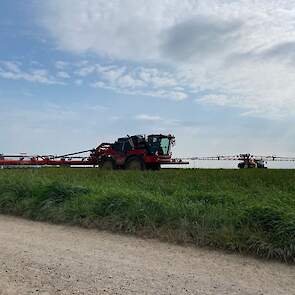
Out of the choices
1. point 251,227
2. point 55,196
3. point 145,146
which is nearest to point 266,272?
point 251,227

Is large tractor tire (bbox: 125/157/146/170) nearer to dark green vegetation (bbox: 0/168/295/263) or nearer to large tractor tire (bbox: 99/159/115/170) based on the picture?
large tractor tire (bbox: 99/159/115/170)

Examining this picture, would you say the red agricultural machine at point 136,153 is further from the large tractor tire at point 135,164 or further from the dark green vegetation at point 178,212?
the dark green vegetation at point 178,212

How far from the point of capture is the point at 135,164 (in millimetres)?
28047

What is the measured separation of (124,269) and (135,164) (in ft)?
71.8

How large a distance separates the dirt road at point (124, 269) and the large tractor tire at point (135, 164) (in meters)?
19.5

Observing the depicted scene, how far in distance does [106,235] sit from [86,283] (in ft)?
9.13

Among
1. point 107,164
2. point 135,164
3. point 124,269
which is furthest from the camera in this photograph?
point 107,164

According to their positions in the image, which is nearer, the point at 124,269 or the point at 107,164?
the point at 124,269

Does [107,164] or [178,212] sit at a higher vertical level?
[107,164]

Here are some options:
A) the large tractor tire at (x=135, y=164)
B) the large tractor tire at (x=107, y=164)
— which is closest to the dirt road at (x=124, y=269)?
the large tractor tire at (x=135, y=164)

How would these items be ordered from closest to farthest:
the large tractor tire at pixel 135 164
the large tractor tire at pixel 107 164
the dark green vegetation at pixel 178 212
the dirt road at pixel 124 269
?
the dirt road at pixel 124 269 < the dark green vegetation at pixel 178 212 < the large tractor tire at pixel 135 164 < the large tractor tire at pixel 107 164

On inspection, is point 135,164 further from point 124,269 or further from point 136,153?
point 124,269

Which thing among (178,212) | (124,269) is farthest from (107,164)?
(124,269)

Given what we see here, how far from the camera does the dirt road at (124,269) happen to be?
215 inches
